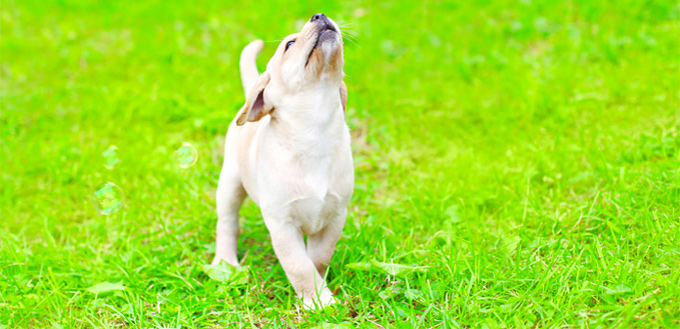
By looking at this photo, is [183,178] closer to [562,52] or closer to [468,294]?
[468,294]

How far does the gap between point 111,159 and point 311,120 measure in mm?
2460

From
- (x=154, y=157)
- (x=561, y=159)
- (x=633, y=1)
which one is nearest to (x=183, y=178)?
(x=154, y=157)

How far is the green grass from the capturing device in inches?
114

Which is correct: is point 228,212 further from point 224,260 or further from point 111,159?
point 111,159

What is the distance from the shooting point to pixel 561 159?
401cm

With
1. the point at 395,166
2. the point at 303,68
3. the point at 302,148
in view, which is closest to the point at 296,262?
the point at 302,148

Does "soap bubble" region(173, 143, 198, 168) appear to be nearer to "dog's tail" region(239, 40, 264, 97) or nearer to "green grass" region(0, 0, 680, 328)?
"green grass" region(0, 0, 680, 328)

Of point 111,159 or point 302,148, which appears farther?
point 111,159

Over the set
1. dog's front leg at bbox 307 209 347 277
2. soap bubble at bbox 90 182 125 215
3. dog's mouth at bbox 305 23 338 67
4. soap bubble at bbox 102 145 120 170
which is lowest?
dog's front leg at bbox 307 209 347 277

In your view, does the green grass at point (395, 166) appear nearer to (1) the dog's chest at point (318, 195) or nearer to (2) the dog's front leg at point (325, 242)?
(2) the dog's front leg at point (325, 242)

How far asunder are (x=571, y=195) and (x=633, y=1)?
353cm

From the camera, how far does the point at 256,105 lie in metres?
2.86

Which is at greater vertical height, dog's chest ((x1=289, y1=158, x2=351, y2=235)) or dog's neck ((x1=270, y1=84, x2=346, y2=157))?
dog's neck ((x1=270, y1=84, x2=346, y2=157))

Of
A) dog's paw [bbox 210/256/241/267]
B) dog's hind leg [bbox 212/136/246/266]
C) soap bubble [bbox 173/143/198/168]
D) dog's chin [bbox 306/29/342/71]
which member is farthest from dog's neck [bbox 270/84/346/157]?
soap bubble [bbox 173/143/198/168]
